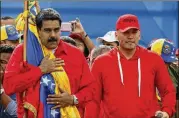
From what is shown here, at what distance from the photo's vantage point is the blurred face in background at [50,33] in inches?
289

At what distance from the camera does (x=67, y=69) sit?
24.2 feet

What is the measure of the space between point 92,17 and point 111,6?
30cm

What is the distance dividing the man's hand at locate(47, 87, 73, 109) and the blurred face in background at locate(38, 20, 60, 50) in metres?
0.45

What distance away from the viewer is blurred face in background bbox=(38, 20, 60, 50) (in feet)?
24.1

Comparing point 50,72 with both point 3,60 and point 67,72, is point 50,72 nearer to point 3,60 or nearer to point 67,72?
point 67,72

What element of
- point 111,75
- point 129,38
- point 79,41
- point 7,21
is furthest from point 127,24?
point 7,21

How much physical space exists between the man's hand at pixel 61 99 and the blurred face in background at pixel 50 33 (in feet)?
1.49

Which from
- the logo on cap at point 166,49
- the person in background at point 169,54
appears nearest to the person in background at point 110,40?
the person in background at point 169,54

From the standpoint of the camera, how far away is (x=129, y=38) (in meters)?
7.68

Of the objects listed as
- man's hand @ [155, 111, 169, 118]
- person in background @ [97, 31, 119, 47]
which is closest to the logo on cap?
person in background @ [97, 31, 119, 47]

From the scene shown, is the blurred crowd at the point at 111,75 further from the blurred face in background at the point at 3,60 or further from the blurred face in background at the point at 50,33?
the blurred face in background at the point at 3,60

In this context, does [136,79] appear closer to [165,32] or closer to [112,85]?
[112,85]

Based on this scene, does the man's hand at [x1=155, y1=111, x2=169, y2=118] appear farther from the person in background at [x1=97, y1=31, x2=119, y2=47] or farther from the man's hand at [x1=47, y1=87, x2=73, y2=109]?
the person in background at [x1=97, y1=31, x2=119, y2=47]

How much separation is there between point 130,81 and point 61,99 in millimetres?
738
